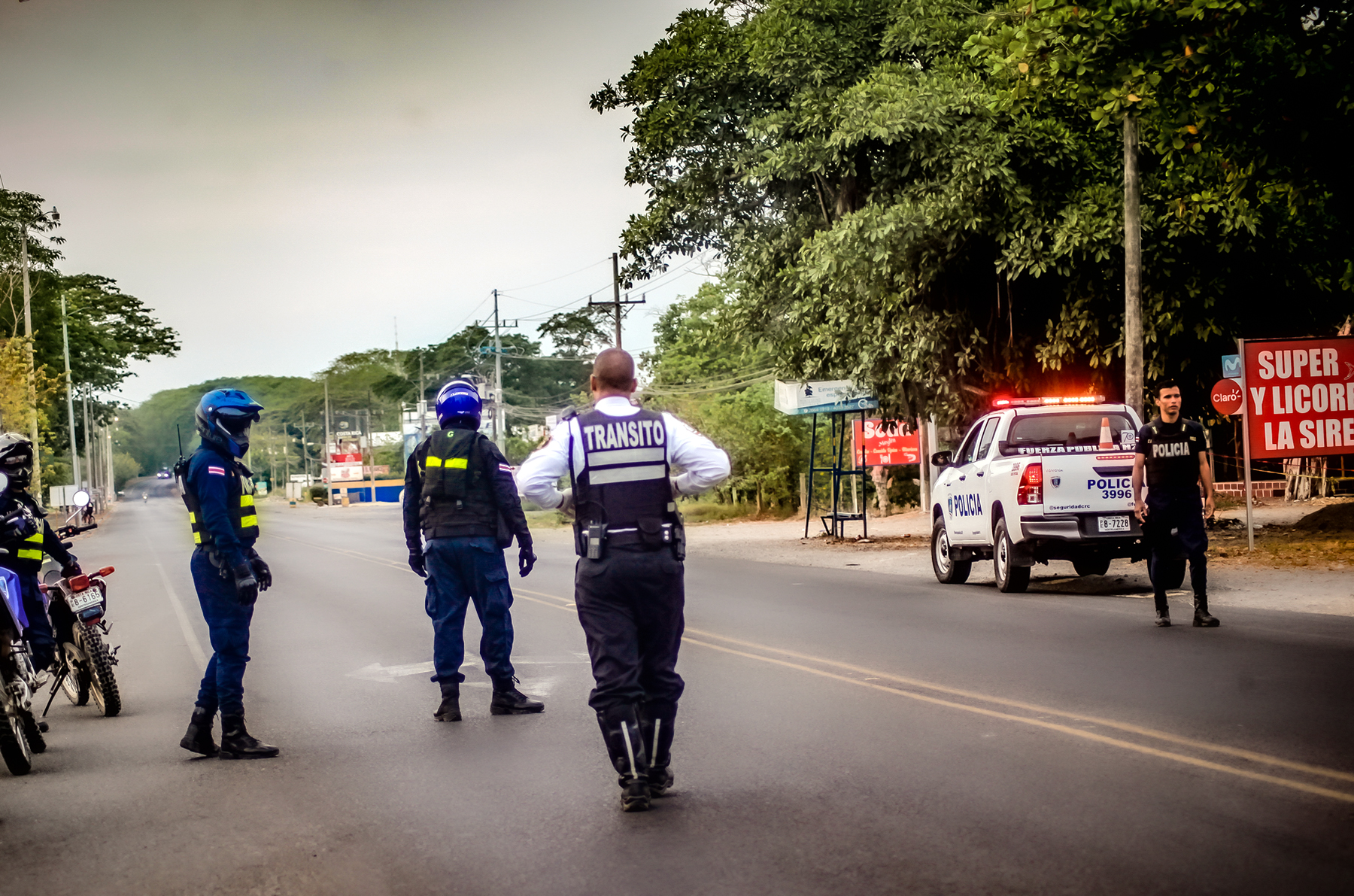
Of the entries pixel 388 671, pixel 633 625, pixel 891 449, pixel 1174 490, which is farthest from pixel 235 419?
pixel 891 449

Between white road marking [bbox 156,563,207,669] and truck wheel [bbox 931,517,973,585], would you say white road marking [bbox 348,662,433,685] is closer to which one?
white road marking [bbox 156,563,207,669]

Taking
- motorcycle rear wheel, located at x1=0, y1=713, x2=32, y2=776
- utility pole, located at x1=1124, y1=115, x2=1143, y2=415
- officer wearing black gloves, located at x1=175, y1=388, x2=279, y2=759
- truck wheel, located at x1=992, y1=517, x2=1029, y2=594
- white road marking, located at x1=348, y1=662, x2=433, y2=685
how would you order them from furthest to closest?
utility pole, located at x1=1124, y1=115, x2=1143, y2=415
truck wheel, located at x1=992, y1=517, x2=1029, y2=594
white road marking, located at x1=348, y1=662, x2=433, y2=685
officer wearing black gloves, located at x1=175, y1=388, x2=279, y2=759
motorcycle rear wheel, located at x1=0, y1=713, x2=32, y2=776

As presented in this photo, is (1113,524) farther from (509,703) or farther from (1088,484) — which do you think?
(509,703)

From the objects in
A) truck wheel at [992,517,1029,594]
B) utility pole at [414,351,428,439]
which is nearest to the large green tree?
truck wheel at [992,517,1029,594]

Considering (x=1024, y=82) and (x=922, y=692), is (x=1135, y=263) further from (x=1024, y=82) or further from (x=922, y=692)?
(x=922, y=692)

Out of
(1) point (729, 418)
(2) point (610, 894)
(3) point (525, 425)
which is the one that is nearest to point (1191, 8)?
(2) point (610, 894)

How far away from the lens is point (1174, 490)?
36.4 feet

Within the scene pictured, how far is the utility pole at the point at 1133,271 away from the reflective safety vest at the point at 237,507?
13.5 metres

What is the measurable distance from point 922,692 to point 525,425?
90.3 metres

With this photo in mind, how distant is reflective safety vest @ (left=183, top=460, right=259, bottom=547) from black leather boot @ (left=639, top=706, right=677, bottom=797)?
2.52m

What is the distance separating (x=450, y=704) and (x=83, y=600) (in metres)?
2.63

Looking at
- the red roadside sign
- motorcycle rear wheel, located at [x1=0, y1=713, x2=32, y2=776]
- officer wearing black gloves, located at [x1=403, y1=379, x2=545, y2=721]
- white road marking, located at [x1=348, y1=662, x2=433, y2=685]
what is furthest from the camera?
the red roadside sign

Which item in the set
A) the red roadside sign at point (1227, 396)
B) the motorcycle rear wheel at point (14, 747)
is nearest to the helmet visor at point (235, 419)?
the motorcycle rear wheel at point (14, 747)

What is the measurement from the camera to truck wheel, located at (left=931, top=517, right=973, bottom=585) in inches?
661
